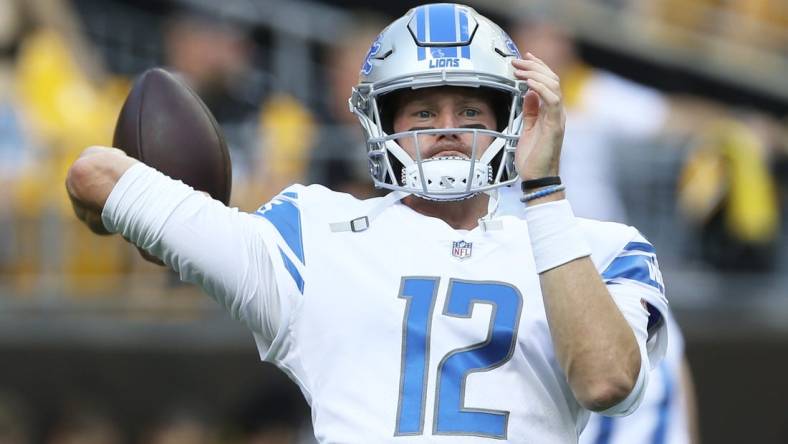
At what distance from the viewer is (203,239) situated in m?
3.44

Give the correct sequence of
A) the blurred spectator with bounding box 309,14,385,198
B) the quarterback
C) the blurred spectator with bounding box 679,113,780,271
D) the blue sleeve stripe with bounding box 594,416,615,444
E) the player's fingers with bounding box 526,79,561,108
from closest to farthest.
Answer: the quarterback < the player's fingers with bounding box 526,79,561,108 < the blue sleeve stripe with bounding box 594,416,615,444 < the blurred spectator with bounding box 309,14,385,198 < the blurred spectator with bounding box 679,113,780,271

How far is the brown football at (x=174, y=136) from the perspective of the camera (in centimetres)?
377

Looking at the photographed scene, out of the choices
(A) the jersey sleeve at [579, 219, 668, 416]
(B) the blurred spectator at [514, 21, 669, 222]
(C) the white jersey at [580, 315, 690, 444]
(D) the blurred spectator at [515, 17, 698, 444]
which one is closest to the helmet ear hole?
(A) the jersey sleeve at [579, 219, 668, 416]

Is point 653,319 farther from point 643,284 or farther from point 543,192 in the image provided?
point 543,192

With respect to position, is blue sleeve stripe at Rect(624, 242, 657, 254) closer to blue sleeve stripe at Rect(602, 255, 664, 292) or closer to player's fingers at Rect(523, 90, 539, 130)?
blue sleeve stripe at Rect(602, 255, 664, 292)

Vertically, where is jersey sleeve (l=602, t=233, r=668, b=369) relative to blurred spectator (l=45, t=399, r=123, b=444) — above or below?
above

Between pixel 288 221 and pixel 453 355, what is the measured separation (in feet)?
1.66

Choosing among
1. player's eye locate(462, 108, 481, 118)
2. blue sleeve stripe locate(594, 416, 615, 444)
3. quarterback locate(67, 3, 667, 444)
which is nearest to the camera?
quarterback locate(67, 3, 667, 444)

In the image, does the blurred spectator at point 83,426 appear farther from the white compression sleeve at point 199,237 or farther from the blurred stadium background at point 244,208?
the white compression sleeve at point 199,237

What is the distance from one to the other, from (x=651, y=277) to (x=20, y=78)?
6.56m

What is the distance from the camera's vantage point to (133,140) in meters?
3.79

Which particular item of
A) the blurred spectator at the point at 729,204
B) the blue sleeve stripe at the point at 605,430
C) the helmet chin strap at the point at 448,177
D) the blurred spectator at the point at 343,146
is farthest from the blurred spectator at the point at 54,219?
the helmet chin strap at the point at 448,177

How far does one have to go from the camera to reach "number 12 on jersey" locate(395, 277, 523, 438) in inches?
134

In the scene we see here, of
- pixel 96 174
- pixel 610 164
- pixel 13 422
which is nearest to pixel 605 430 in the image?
pixel 96 174
